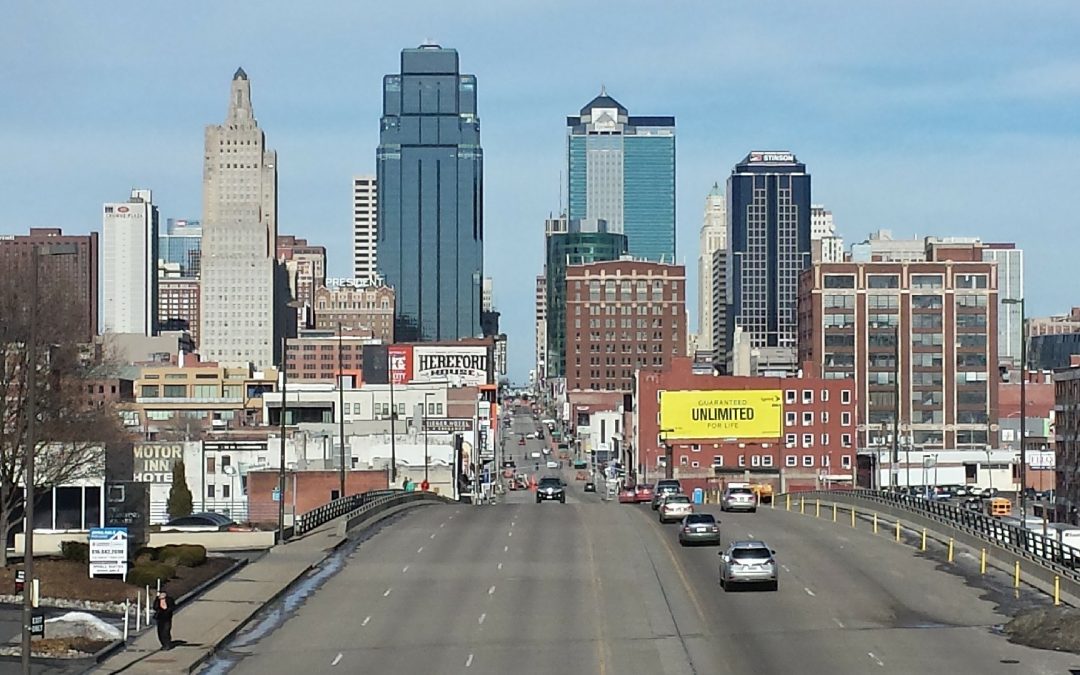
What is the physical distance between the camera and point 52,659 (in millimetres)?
41219

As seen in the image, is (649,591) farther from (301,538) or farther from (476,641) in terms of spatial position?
(301,538)

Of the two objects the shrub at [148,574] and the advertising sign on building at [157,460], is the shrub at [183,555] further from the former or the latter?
the advertising sign on building at [157,460]

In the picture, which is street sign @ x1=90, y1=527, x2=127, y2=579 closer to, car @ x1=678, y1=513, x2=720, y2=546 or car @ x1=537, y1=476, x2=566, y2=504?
car @ x1=678, y1=513, x2=720, y2=546

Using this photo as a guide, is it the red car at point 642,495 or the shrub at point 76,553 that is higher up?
the shrub at point 76,553

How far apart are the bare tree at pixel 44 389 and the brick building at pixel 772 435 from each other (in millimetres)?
122261

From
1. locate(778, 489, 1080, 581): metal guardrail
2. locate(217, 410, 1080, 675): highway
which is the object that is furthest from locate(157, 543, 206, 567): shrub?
locate(778, 489, 1080, 581): metal guardrail

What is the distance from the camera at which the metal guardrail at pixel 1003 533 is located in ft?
186

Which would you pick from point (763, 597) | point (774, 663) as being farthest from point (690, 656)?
point (763, 597)

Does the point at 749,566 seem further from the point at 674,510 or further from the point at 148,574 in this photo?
the point at 674,510

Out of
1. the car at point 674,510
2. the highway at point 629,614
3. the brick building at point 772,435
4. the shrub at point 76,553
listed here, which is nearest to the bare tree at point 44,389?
the shrub at point 76,553

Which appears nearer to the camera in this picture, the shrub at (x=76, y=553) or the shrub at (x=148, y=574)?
the shrub at (x=148, y=574)

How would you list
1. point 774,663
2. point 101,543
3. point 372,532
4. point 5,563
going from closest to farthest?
point 774,663
point 101,543
point 5,563
point 372,532

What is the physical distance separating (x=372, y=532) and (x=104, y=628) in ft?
106

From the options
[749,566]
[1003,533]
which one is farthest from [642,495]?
[749,566]
